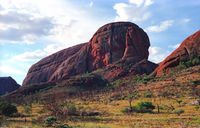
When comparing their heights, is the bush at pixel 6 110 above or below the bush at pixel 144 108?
above

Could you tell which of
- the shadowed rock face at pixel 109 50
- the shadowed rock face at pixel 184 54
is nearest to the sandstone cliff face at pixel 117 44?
the shadowed rock face at pixel 109 50

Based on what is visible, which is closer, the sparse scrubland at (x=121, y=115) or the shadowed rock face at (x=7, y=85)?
the sparse scrubland at (x=121, y=115)

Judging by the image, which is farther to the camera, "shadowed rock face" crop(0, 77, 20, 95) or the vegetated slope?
"shadowed rock face" crop(0, 77, 20, 95)

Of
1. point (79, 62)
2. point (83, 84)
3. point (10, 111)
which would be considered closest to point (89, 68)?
point (79, 62)

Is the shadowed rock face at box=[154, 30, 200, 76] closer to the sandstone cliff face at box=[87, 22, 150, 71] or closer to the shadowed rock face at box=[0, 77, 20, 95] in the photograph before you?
the sandstone cliff face at box=[87, 22, 150, 71]

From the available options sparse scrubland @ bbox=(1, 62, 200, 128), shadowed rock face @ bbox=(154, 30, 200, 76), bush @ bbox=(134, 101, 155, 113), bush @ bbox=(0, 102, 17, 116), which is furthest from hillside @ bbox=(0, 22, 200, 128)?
bush @ bbox=(0, 102, 17, 116)

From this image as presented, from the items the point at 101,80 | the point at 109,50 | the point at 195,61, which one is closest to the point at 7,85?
the point at 109,50

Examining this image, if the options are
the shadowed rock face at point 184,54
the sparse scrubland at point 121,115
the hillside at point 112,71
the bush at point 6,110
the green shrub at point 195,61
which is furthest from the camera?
the shadowed rock face at point 184,54

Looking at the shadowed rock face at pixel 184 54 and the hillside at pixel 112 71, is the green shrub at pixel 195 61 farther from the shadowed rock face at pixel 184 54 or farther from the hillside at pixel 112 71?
the shadowed rock face at pixel 184 54

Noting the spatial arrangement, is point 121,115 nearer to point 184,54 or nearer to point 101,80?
point 184,54

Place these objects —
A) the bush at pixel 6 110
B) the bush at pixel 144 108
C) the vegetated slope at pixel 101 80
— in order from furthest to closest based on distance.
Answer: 1. the vegetated slope at pixel 101 80
2. the bush at pixel 6 110
3. the bush at pixel 144 108

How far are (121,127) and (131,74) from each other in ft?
205

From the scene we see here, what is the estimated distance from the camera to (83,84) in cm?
6994

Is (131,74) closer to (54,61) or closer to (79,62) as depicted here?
(79,62)
